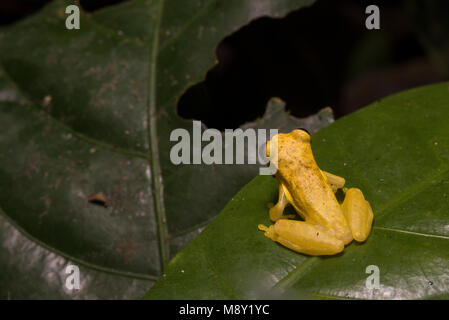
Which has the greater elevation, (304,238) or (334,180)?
(334,180)

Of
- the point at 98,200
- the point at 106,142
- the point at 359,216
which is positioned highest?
the point at 106,142

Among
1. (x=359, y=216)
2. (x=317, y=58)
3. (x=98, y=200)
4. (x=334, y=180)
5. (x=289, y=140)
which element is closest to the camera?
(x=359, y=216)

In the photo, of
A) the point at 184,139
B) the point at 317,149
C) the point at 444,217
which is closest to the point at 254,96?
the point at 184,139

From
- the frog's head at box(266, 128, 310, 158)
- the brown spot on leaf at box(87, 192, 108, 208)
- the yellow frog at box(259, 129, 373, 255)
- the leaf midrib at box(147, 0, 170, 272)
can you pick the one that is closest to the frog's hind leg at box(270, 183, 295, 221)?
the yellow frog at box(259, 129, 373, 255)

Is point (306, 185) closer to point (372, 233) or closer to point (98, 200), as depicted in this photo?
point (372, 233)

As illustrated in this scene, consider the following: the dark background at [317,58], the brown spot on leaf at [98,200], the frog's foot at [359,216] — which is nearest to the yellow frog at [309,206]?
the frog's foot at [359,216]

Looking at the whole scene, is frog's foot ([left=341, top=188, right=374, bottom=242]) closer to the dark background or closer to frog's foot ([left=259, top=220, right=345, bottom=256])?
frog's foot ([left=259, top=220, right=345, bottom=256])

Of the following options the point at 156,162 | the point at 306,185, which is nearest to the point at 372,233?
the point at 306,185
